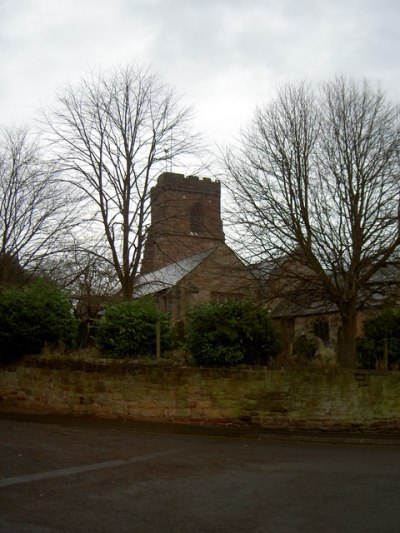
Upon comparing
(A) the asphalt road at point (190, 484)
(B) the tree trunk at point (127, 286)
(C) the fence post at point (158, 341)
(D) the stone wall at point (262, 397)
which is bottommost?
(A) the asphalt road at point (190, 484)

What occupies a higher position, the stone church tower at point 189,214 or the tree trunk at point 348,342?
the stone church tower at point 189,214

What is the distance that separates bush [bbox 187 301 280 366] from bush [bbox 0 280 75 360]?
4.01 meters

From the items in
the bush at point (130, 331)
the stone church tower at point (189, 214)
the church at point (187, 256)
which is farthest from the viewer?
the stone church tower at point (189, 214)

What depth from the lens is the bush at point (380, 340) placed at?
13.1 meters

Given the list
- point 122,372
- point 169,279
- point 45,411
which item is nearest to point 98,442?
point 122,372

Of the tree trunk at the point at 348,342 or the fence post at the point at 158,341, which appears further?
the tree trunk at the point at 348,342

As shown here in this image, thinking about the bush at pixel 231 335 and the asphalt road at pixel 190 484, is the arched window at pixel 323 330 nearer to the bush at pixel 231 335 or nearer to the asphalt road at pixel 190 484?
the bush at pixel 231 335

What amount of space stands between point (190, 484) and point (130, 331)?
7.04 metres

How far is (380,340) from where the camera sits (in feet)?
43.7

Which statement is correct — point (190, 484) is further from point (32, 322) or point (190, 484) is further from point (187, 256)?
point (187, 256)

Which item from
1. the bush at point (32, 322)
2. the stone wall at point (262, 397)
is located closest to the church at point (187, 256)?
the stone wall at point (262, 397)

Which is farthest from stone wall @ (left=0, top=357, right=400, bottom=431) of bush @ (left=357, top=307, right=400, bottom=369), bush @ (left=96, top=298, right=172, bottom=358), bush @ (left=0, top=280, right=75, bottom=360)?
bush @ (left=0, top=280, right=75, bottom=360)

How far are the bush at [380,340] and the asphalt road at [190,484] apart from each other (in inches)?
113

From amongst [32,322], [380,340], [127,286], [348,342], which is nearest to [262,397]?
[380,340]
